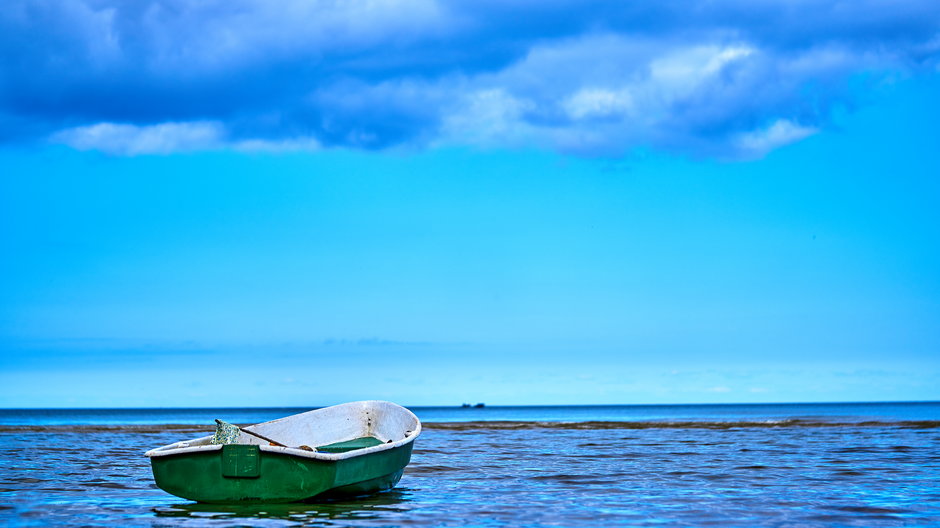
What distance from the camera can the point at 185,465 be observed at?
54.2ft

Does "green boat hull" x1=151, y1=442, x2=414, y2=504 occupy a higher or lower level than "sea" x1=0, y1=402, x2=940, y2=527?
higher

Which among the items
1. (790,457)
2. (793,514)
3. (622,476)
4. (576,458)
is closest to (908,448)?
(790,457)

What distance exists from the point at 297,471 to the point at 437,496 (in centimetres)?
404

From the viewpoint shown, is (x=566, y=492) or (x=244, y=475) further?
(x=566, y=492)

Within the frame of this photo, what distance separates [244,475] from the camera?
16250 millimetres

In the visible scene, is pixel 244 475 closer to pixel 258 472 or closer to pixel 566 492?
pixel 258 472

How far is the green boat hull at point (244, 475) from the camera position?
1627 centimetres

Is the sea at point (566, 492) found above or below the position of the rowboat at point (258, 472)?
below

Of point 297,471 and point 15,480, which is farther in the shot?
point 15,480

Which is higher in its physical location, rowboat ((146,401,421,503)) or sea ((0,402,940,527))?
rowboat ((146,401,421,503))

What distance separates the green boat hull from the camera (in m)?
16.3

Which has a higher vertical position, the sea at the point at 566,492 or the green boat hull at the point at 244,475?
the green boat hull at the point at 244,475

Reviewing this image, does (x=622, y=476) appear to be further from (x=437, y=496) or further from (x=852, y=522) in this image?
(x=852, y=522)

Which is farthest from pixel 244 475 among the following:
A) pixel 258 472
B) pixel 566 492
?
pixel 566 492
